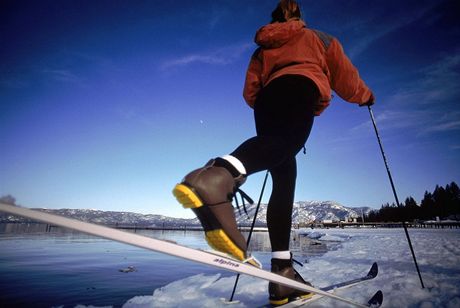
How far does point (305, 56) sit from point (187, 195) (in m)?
1.28

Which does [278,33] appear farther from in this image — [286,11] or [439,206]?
[439,206]

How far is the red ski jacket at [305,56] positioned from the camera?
1.65m

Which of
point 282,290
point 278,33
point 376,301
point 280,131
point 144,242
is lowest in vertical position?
point 376,301

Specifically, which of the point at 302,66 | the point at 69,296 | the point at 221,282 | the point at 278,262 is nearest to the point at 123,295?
the point at 69,296

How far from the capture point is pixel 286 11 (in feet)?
6.47

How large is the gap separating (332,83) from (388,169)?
1740 millimetres

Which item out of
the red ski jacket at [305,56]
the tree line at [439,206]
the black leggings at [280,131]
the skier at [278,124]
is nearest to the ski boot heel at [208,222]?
the skier at [278,124]

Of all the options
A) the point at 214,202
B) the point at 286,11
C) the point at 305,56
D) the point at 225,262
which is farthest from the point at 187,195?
the point at 286,11

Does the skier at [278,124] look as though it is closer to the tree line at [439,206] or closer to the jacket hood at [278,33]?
the jacket hood at [278,33]

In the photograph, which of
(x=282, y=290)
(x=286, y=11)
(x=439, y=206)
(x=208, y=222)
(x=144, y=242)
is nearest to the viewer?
(x=144, y=242)

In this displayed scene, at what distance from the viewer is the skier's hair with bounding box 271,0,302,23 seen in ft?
6.46

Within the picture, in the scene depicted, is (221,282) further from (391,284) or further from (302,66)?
(302,66)

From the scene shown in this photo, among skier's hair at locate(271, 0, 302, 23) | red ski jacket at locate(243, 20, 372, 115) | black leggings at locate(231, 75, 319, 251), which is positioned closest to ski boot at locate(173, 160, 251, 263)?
black leggings at locate(231, 75, 319, 251)

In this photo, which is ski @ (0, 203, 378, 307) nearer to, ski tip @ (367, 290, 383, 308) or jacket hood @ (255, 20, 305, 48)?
ski tip @ (367, 290, 383, 308)
